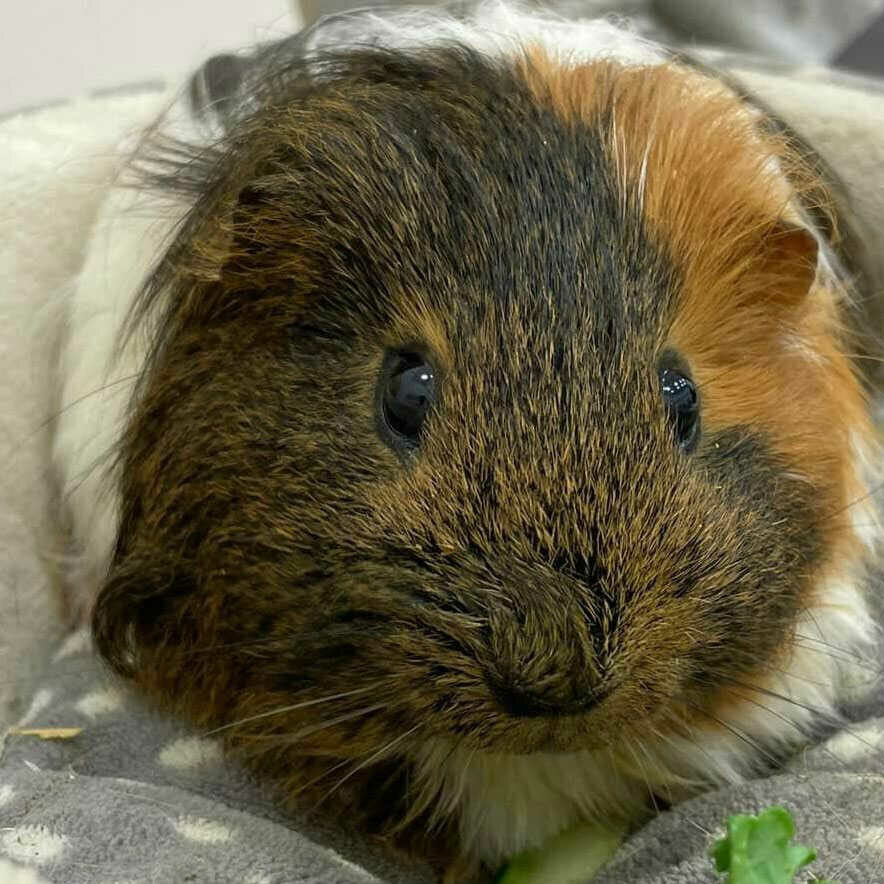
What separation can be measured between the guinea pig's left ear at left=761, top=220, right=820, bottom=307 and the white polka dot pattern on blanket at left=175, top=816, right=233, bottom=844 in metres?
0.74

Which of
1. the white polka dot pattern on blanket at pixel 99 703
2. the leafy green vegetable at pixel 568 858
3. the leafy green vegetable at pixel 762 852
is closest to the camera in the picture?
the leafy green vegetable at pixel 762 852

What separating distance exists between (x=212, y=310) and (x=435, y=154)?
0.27 meters

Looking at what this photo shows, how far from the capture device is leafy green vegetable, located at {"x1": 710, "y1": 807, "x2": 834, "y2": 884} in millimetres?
815

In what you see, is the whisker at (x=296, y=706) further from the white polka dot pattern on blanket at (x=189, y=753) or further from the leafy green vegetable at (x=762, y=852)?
the leafy green vegetable at (x=762, y=852)

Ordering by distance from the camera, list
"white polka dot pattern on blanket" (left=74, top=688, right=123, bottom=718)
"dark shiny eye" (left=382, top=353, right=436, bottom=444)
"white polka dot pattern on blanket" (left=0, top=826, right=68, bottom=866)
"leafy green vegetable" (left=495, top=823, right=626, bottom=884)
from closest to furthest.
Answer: "dark shiny eye" (left=382, top=353, right=436, bottom=444) < "white polka dot pattern on blanket" (left=0, top=826, right=68, bottom=866) < "leafy green vegetable" (left=495, top=823, right=626, bottom=884) < "white polka dot pattern on blanket" (left=74, top=688, right=123, bottom=718)

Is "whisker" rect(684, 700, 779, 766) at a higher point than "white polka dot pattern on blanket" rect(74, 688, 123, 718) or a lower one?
higher

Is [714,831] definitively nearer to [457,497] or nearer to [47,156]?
[457,497]

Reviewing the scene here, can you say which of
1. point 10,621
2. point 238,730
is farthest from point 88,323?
point 238,730

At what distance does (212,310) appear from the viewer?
3.60 feet

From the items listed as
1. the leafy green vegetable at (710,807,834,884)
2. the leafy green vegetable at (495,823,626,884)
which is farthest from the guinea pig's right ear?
the leafy green vegetable at (710,807,834,884)

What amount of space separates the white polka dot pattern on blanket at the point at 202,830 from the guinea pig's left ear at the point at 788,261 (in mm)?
740

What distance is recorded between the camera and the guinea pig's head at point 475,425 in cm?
85

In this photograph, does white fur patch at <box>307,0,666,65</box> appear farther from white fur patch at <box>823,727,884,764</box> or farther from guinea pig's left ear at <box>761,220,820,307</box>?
white fur patch at <box>823,727,884,764</box>

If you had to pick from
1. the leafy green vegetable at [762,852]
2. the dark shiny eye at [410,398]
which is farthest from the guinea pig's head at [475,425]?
the leafy green vegetable at [762,852]
